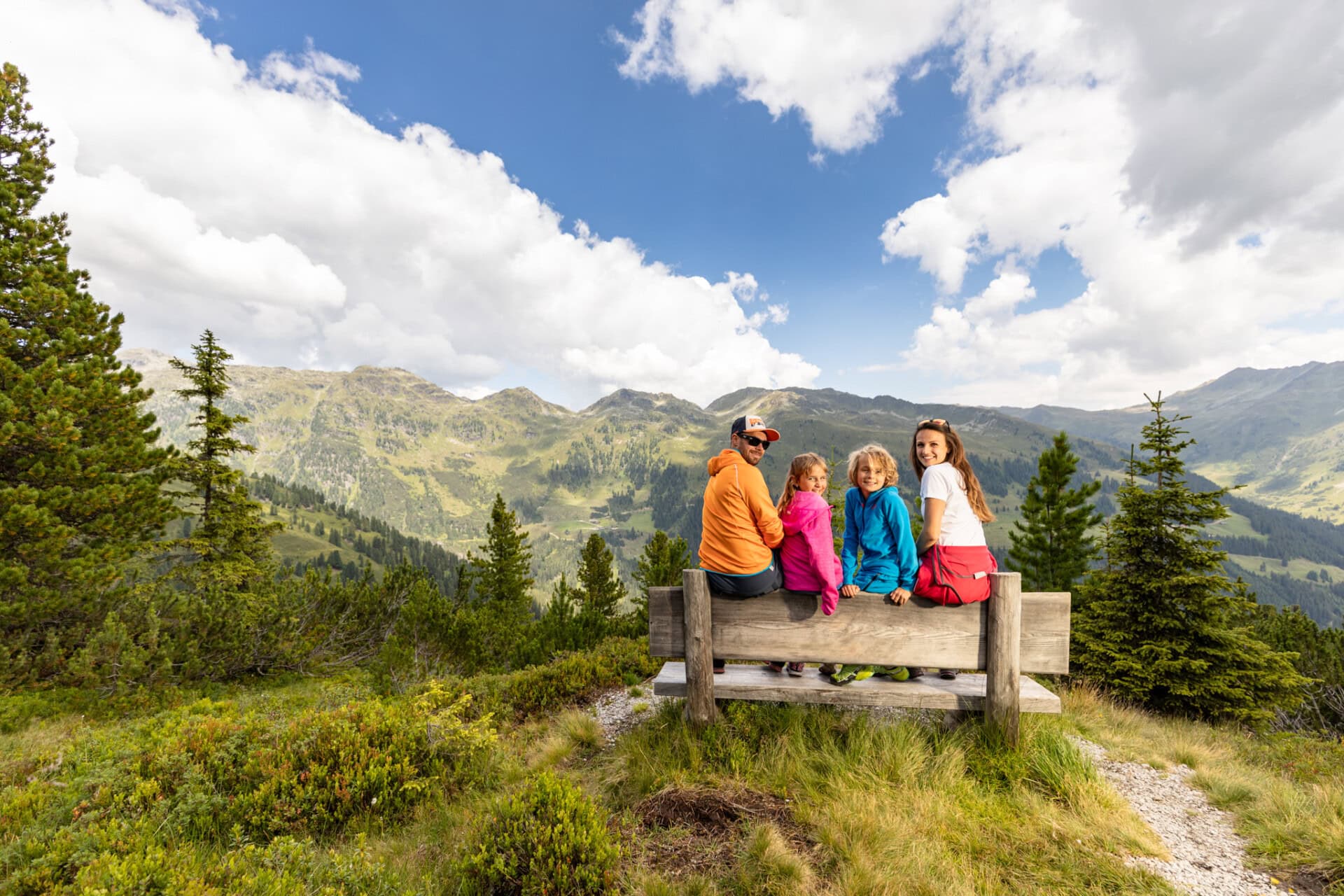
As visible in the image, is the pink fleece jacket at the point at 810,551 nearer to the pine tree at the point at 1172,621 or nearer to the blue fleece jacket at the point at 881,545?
the blue fleece jacket at the point at 881,545

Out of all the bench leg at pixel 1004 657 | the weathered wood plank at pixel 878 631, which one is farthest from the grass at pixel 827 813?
the weathered wood plank at pixel 878 631

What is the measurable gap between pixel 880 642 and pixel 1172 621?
539 inches

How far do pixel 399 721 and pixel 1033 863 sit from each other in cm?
534

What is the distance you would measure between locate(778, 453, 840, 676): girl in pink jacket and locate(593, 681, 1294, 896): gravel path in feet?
8.46

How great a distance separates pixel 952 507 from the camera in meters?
4.50

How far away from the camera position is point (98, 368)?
11.5 meters

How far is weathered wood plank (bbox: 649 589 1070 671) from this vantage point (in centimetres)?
425

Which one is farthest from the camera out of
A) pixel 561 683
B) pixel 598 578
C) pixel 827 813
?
pixel 598 578

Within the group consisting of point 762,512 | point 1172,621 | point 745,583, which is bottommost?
point 1172,621

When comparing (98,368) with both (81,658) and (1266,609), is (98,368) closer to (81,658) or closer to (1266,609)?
(81,658)

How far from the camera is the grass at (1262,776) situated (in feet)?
11.4

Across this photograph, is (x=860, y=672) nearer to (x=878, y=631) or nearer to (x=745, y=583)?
(x=878, y=631)

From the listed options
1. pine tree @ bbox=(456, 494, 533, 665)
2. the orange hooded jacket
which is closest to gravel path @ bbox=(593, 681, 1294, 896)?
the orange hooded jacket

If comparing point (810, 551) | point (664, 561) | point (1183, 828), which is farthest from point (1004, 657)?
point (664, 561)
